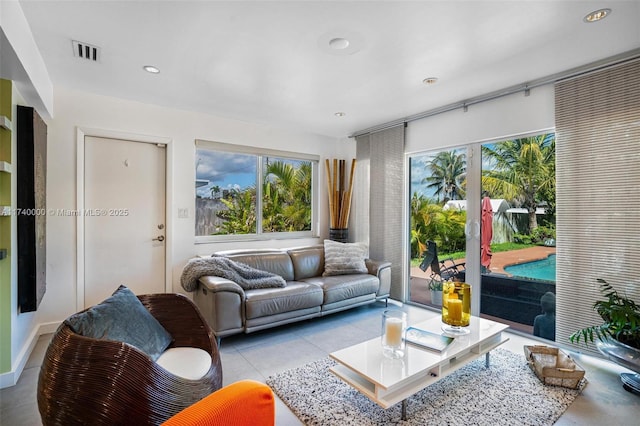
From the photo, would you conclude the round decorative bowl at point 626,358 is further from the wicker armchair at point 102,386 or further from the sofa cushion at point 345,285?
the wicker armchair at point 102,386

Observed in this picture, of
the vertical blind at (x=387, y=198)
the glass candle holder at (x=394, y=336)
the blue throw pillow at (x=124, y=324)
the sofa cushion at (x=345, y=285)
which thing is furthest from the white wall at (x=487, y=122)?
the blue throw pillow at (x=124, y=324)

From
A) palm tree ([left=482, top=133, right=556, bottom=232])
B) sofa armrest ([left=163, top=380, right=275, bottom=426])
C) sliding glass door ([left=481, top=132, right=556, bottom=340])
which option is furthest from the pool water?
sofa armrest ([left=163, top=380, right=275, bottom=426])

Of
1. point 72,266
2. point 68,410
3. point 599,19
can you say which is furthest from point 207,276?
point 599,19

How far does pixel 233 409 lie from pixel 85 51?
2.79 metres

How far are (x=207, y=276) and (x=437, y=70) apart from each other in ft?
9.34

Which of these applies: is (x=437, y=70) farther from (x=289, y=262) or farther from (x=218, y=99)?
(x=289, y=262)

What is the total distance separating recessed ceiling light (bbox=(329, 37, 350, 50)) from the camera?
219 centimetres

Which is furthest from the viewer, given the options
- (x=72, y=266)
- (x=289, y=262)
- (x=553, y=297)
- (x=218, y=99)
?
(x=289, y=262)

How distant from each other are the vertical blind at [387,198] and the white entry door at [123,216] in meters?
2.79

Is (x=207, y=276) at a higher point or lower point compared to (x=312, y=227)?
lower

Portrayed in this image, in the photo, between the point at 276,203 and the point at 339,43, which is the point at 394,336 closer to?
the point at 339,43

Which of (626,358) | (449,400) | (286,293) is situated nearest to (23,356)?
(286,293)

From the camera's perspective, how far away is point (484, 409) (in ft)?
6.30

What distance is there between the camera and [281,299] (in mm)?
3084
